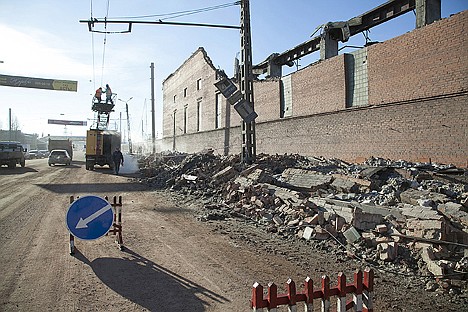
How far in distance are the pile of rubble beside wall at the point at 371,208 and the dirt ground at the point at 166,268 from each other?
0.45 metres

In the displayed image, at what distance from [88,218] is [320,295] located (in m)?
4.06

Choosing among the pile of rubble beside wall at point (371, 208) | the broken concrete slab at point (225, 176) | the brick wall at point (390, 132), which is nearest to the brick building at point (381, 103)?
the brick wall at point (390, 132)

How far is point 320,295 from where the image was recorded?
8.86 feet

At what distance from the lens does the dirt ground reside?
13.4 ft

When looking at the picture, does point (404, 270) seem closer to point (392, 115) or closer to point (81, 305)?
point (81, 305)

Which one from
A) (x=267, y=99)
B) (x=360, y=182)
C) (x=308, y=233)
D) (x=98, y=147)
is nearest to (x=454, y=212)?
(x=360, y=182)

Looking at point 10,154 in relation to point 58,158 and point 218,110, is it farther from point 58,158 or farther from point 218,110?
point 218,110

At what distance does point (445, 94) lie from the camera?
32.0 feet

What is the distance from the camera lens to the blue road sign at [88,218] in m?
5.05

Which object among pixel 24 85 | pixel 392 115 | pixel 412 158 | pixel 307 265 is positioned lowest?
pixel 307 265

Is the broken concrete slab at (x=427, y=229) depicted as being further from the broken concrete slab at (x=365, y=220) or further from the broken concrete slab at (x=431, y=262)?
the broken concrete slab at (x=365, y=220)

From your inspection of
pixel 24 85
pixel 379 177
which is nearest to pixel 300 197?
pixel 379 177

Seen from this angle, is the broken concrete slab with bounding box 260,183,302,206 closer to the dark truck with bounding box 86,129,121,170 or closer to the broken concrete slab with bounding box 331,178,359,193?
the broken concrete slab with bounding box 331,178,359,193

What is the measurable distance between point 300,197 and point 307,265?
3.41m
